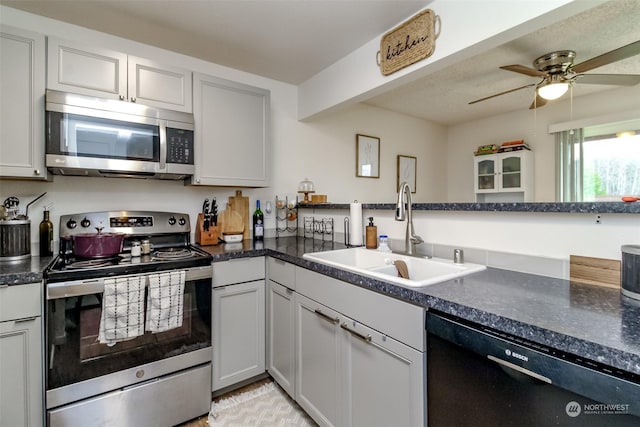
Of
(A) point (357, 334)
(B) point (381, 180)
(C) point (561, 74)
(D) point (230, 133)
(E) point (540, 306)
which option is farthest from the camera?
(B) point (381, 180)

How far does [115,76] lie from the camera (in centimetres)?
170

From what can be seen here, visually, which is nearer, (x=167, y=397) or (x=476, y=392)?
(x=476, y=392)

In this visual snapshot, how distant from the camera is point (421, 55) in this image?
1.64 meters

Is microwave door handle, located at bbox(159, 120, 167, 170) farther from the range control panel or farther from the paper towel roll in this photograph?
the paper towel roll

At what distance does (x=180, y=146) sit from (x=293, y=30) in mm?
1066

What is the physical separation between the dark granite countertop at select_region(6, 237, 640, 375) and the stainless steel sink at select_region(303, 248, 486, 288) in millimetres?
34

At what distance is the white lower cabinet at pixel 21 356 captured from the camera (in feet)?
3.95

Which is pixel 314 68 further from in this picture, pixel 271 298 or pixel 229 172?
pixel 271 298

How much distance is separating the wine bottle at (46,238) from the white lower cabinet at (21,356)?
528mm

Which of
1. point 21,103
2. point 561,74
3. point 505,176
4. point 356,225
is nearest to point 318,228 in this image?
point 356,225

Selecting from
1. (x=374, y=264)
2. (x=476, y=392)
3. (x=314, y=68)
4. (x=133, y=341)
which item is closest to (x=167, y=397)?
(x=133, y=341)

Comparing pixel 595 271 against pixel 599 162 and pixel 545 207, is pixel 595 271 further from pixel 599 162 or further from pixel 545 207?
pixel 599 162

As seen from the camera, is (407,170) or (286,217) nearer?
(286,217)

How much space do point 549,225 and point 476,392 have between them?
0.75 m
